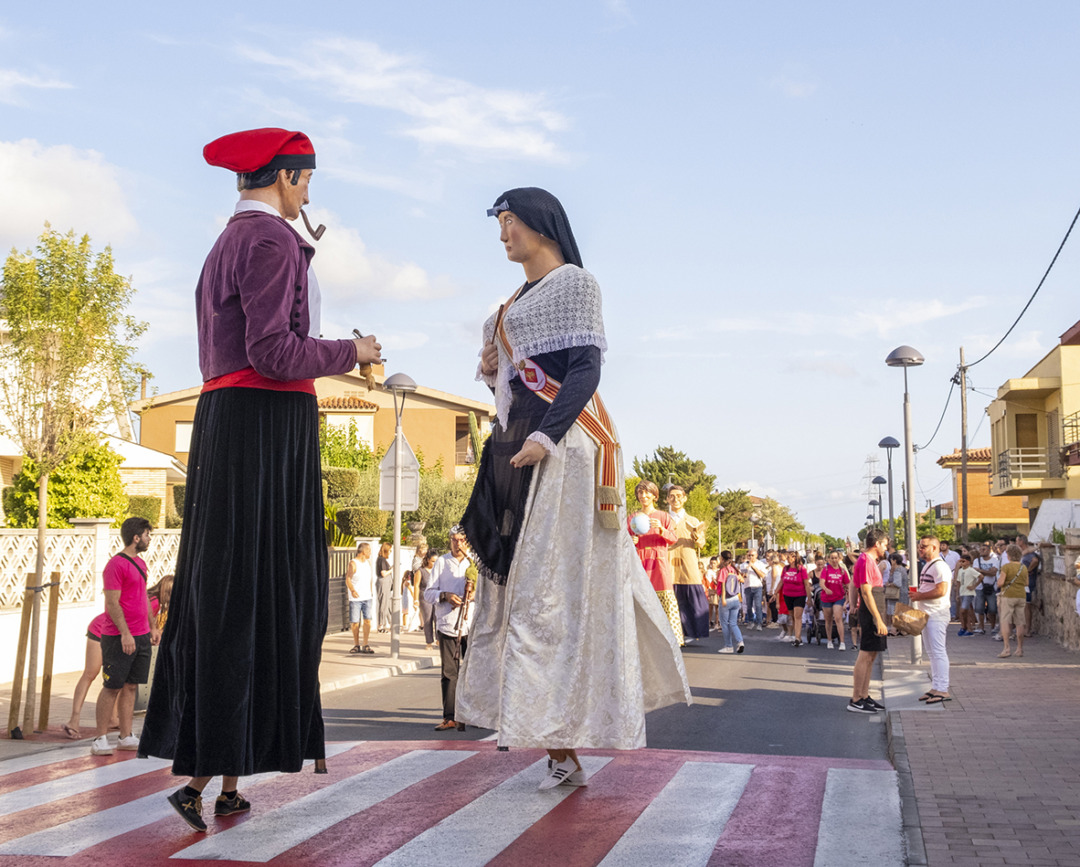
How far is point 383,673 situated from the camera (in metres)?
15.4

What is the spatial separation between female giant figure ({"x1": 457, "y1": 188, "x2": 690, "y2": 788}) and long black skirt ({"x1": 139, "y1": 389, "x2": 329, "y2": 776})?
889mm

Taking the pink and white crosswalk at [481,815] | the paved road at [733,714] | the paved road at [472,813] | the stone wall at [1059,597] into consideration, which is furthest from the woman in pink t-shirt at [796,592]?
the pink and white crosswalk at [481,815]

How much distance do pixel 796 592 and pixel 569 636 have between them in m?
17.3

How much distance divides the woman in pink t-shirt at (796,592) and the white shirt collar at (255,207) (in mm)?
18077

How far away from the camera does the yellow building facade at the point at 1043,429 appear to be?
4069 cm

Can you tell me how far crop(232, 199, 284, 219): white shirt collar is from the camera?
13.7ft

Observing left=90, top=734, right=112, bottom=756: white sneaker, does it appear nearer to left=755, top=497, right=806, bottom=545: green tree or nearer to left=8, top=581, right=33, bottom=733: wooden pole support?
left=8, top=581, right=33, bottom=733: wooden pole support

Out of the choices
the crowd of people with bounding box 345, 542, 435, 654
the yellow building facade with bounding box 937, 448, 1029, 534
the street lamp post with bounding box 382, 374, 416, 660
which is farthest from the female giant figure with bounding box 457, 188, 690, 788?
the yellow building facade with bounding box 937, 448, 1029, 534

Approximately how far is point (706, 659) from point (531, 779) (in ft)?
42.0

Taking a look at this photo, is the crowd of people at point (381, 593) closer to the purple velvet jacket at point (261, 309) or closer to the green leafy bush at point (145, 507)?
the green leafy bush at point (145, 507)

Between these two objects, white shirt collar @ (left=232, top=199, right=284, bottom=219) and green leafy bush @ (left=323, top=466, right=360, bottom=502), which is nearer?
white shirt collar @ (left=232, top=199, right=284, bottom=219)

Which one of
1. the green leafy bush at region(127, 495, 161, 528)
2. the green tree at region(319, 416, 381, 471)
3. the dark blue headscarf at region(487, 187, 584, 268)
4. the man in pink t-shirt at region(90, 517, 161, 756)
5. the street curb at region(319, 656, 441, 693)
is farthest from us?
the green tree at region(319, 416, 381, 471)

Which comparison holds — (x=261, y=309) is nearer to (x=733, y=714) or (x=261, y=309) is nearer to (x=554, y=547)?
(x=554, y=547)

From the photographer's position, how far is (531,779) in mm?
5000
